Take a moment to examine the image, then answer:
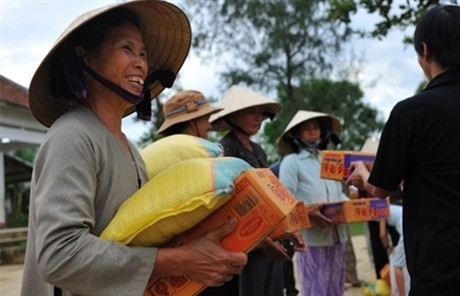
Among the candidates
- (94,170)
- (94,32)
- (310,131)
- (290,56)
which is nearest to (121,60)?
(94,32)

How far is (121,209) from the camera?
1.59 metres

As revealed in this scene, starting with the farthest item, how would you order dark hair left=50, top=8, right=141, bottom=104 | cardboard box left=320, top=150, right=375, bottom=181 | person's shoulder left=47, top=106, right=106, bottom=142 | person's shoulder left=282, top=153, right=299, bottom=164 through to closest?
person's shoulder left=282, top=153, right=299, bottom=164, cardboard box left=320, top=150, right=375, bottom=181, dark hair left=50, top=8, right=141, bottom=104, person's shoulder left=47, top=106, right=106, bottom=142

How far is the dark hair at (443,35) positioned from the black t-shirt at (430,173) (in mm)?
58

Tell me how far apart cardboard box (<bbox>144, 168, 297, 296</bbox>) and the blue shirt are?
9.39 ft

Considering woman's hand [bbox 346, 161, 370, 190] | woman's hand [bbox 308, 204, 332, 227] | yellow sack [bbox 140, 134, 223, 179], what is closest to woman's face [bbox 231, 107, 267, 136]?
woman's hand [bbox 308, 204, 332, 227]

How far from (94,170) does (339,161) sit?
6.71 ft

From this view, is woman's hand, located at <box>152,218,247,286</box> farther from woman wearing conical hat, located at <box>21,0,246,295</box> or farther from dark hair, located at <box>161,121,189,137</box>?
dark hair, located at <box>161,121,189,137</box>

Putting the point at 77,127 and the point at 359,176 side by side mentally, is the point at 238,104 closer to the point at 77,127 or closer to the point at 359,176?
the point at 359,176

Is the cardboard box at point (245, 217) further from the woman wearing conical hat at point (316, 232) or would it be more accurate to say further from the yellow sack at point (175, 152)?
the woman wearing conical hat at point (316, 232)

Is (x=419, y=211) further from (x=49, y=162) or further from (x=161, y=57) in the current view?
(x=49, y=162)

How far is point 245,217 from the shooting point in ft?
5.07

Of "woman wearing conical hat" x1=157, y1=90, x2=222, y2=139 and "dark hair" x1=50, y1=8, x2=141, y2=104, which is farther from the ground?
"dark hair" x1=50, y1=8, x2=141, y2=104

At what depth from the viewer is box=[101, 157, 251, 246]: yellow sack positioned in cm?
149

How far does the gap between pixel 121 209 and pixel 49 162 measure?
0.75 feet
